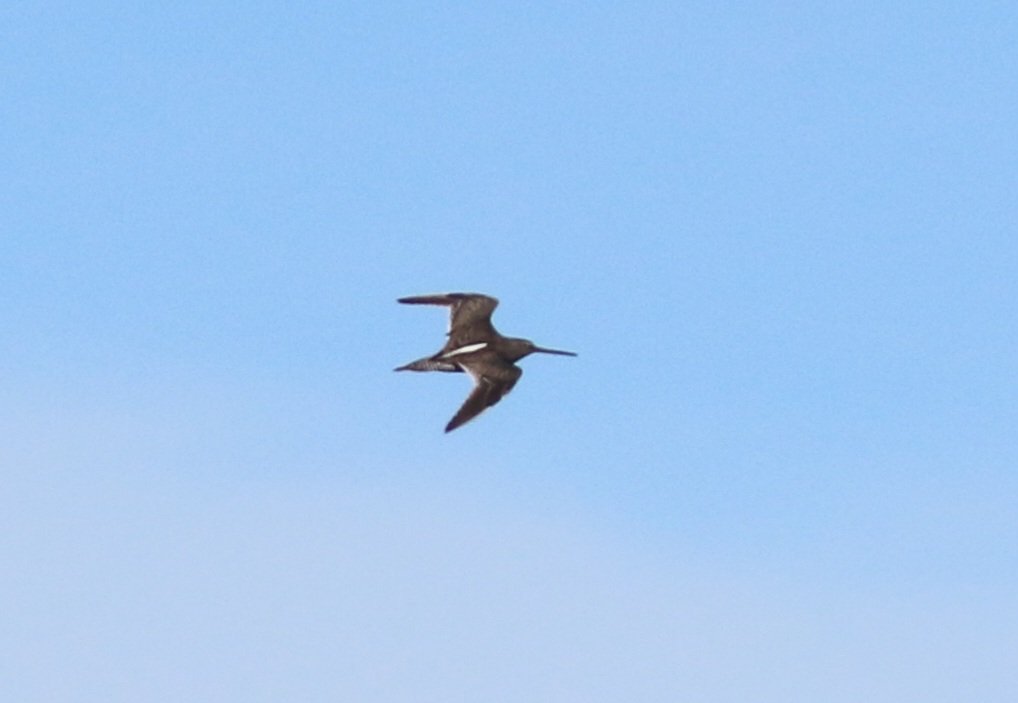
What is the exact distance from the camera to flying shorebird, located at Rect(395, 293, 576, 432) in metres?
46.9

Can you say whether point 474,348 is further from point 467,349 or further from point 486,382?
point 486,382

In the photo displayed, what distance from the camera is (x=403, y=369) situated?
46.9 m

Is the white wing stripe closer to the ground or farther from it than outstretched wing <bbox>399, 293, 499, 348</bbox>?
closer to the ground

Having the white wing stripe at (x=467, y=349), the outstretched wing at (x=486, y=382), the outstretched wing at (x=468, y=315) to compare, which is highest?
the outstretched wing at (x=468, y=315)

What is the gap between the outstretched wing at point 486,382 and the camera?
45219 mm

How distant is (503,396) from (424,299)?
150 inches

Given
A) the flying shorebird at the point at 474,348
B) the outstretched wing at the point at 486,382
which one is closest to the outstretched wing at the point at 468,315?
the flying shorebird at the point at 474,348

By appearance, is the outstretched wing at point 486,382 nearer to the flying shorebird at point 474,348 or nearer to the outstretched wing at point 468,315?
the flying shorebird at point 474,348

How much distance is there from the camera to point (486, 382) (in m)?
46.7

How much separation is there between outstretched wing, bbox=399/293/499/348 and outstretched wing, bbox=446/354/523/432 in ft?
2.56

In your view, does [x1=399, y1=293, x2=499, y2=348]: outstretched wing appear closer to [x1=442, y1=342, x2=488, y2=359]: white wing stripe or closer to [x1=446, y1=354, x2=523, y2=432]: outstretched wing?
[x1=442, y1=342, x2=488, y2=359]: white wing stripe

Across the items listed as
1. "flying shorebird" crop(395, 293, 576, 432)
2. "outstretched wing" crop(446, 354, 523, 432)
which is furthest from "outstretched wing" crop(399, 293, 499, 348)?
"outstretched wing" crop(446, 354, 523, 432)

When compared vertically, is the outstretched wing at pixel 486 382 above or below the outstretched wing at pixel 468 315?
below

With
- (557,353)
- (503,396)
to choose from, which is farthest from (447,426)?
(557,353)
